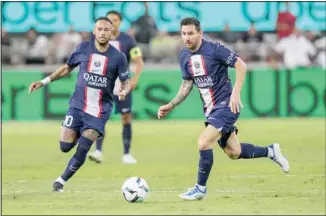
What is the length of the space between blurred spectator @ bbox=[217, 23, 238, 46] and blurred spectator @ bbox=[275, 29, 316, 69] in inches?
48.3

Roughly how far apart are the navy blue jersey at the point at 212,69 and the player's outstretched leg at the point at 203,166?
19.9 inches

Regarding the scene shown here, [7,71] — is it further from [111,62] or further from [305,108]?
[111,62]

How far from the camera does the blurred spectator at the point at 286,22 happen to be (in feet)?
90.7

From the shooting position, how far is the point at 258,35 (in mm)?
28109

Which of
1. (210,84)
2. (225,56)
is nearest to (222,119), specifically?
(210,84)

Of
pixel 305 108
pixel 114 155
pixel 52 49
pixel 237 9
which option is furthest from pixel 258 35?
pixel 114 155

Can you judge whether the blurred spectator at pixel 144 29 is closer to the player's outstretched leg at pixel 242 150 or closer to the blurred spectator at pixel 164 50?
the blurred spectator at pixel 164 50

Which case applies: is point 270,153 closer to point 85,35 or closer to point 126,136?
point 126,136

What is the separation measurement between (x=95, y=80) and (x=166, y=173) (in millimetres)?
2781

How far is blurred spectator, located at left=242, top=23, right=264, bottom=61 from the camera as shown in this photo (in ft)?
91.7

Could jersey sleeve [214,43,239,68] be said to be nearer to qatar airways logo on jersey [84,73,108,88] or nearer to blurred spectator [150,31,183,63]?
qatar airways logo on jersey [84,73,108,88]

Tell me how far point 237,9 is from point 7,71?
6.17m

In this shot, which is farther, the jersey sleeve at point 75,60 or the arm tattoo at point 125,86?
the jersey sleeve at point 75,60

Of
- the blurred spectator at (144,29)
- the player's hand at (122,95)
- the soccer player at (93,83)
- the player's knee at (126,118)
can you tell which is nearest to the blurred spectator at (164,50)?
the blurred spectator at (144,29)
